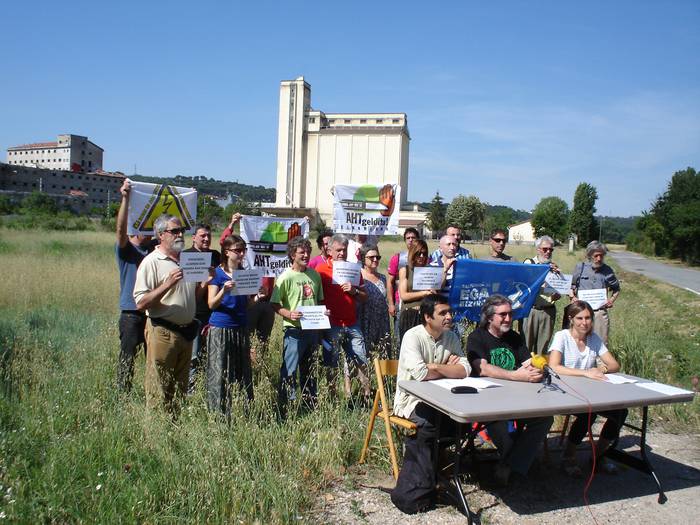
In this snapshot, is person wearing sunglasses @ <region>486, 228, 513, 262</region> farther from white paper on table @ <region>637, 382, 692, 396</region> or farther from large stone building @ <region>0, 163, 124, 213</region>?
large stone building @ <region>0, 163, 124, 213</region>

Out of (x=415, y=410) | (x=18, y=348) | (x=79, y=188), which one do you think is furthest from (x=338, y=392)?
(x=79, y=188)

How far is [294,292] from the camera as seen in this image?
642 centimetres

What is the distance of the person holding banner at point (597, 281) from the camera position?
7.88m

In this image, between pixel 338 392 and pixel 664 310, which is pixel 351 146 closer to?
pixel 664 310

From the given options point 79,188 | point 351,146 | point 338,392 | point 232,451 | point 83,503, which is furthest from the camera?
point 79,188

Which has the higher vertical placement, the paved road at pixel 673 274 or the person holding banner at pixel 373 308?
the person holding banner at pixel 373 308

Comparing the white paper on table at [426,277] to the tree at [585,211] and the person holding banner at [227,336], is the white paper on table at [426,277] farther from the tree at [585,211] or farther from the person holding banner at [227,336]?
the tree at [585,211]

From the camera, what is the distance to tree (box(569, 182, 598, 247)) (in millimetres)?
89500

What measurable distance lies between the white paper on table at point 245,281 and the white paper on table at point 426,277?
187 centimetres

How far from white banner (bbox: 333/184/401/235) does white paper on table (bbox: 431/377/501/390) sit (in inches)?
155

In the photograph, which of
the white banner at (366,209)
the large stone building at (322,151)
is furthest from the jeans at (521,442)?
the large stone building at (322,151)

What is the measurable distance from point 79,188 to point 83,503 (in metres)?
134

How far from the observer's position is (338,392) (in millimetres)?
6348

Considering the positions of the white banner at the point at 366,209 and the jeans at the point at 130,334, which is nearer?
the jeans at the point at 130,334
